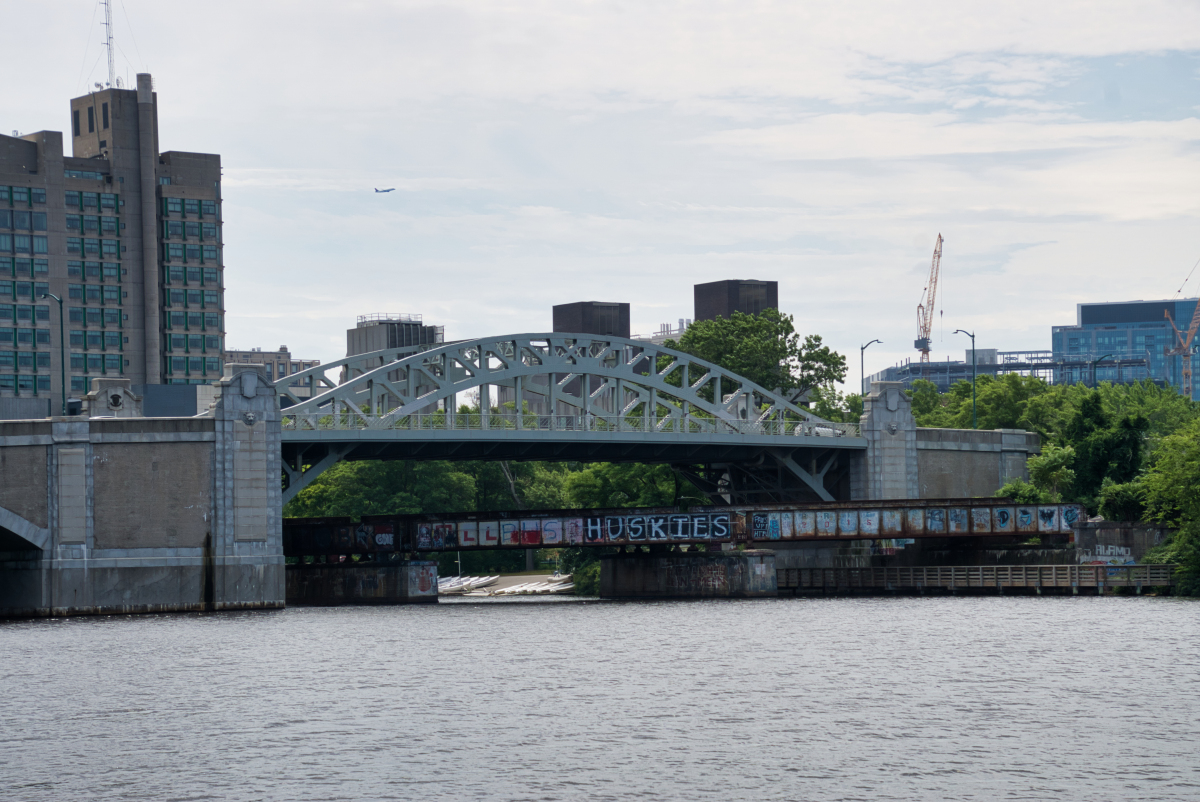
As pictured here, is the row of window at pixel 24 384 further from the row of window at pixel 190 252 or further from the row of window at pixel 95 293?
the row of window at pixel 190 252

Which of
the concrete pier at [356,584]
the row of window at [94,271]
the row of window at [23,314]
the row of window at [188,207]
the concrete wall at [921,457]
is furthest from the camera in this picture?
the row of window at [188,207]

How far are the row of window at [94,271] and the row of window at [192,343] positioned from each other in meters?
8.51

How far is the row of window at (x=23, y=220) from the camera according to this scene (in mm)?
162250

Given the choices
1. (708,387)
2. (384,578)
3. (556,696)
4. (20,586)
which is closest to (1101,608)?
(556,696)

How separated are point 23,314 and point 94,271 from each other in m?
8.46

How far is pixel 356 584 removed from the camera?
4188 inches

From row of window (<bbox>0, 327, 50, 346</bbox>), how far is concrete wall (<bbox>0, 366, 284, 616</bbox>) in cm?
8020

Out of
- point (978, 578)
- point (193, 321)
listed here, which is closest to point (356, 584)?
point (978, 578)

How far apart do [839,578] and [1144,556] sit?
23940mm

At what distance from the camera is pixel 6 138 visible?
538 feet

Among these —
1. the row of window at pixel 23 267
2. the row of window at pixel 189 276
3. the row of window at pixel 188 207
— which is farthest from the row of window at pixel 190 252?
the row of window at pixel 23 267

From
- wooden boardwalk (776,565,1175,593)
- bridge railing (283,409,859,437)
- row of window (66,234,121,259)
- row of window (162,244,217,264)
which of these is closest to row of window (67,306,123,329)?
row of window (66,234,121,259)

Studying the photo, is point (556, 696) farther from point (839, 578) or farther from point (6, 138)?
point (6, 138)

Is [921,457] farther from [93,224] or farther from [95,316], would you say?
[93,224]
